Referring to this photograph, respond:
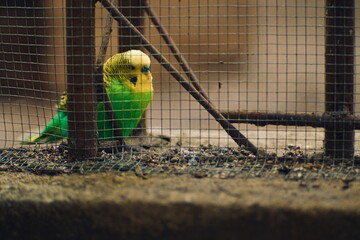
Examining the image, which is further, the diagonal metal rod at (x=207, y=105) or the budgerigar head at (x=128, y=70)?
the budgerigar head at (x=128, y=70)

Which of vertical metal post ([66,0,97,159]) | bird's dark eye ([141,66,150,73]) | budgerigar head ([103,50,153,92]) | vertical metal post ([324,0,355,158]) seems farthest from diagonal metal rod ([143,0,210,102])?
vertical metal post ([324,0,355,158])

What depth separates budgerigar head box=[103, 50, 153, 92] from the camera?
4132mm

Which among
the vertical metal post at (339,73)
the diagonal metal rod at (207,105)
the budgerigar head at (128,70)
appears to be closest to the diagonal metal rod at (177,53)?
the diagonal metal rod at (207,105)

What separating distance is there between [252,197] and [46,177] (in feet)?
3.78

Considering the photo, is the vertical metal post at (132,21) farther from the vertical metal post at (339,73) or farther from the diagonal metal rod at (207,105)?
the vertical metal post at (339,73)

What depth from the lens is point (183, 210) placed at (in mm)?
2543

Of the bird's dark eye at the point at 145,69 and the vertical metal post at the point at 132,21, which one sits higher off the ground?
the vertical metal post at the point at 132,21

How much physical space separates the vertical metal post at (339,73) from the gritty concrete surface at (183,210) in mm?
638

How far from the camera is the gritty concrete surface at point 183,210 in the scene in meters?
2.49

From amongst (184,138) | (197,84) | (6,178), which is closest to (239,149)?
(197,84)

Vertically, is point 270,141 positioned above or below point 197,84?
below

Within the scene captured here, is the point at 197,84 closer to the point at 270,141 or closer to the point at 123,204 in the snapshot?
the point at 270,141

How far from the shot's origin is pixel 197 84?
12.2 ft

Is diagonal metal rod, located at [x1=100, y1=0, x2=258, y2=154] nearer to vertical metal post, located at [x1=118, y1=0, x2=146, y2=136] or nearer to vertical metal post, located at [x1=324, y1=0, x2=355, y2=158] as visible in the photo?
vertical metal post, located at [x1=118, y1=0, x2=146, y2=136]
